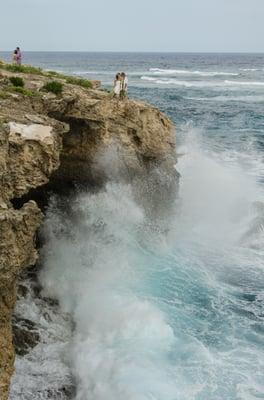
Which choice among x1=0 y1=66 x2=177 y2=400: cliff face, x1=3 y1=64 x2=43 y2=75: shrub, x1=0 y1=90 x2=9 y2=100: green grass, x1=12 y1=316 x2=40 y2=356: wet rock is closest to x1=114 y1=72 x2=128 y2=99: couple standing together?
x1=0 y1=66 x2=177 y2=400: cliff face

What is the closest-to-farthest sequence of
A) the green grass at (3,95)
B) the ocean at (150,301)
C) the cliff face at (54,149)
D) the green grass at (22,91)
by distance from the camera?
1. the cliff face at (54,149)
2. the ocean at (150,301)
3. the green grass at (3,95)
4. the green grass at (22,91)

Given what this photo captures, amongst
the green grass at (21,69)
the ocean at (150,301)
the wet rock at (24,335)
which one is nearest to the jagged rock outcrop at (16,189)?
the ocean at (150,301)

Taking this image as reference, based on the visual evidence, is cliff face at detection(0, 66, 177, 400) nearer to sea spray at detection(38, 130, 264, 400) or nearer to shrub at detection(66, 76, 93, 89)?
shrub at detection(66, 76, 93, 89)

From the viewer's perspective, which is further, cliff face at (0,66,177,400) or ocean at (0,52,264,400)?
ocean at (0,52,264,400)

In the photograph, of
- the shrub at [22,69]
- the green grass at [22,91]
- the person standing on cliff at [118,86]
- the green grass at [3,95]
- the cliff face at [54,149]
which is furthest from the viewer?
the shrub at [22,69]

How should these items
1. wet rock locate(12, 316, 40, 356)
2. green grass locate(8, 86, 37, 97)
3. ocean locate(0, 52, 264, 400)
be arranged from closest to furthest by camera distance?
ocean locate(0, 52, 264, 400)
wet rock locate(12, 316, 40, 356)
green grass locate(8, 86, 37, 97)

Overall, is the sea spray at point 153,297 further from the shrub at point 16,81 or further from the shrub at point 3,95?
the shrub at point 3,95

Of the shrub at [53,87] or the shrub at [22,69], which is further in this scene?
the shrub at [22,69]

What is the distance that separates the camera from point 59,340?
1168 centimetres

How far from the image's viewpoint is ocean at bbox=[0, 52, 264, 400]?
10438 millimetres

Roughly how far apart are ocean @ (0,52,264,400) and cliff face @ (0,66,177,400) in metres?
0.99

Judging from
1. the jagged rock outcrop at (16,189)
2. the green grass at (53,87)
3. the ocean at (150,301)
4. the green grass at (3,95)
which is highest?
the green grass at (53,87)

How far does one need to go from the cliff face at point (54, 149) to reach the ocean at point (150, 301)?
3.24 ft

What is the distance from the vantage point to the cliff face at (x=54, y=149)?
8891 millimetres
